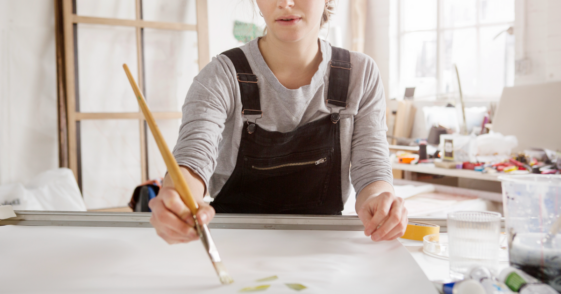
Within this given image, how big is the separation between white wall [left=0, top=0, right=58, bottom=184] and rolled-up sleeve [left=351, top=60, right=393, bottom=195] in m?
2.12

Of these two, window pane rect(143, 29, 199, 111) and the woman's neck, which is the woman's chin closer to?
the woman's neck

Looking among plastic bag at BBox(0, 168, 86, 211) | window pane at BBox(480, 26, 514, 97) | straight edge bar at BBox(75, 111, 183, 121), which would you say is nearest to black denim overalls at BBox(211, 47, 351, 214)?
plastic bag at BBox(0, 168, 86, 211)

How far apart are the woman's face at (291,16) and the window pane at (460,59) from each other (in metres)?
3.82

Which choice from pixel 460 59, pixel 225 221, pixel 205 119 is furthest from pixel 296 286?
pixel 460 59

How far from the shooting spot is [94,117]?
101 inches

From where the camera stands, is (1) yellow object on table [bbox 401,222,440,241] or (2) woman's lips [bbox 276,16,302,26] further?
(2) woman's lips [bbox 276,16,302,26]

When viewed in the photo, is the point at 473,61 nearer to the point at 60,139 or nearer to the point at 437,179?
the point at 437,179

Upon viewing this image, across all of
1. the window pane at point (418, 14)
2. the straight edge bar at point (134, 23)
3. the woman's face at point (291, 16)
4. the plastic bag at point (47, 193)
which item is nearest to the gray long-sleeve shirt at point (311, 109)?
the woman's face at point (291, 16)

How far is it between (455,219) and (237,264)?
322 millimetres

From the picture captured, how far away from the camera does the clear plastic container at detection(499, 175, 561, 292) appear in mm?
514

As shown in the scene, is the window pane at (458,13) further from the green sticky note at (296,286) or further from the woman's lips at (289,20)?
the green sticky note at (296,286)

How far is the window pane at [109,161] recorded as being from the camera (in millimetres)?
2590

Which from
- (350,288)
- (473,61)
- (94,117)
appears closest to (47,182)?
(94,117)

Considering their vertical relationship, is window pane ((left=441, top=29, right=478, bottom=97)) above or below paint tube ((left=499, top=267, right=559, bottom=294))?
above
